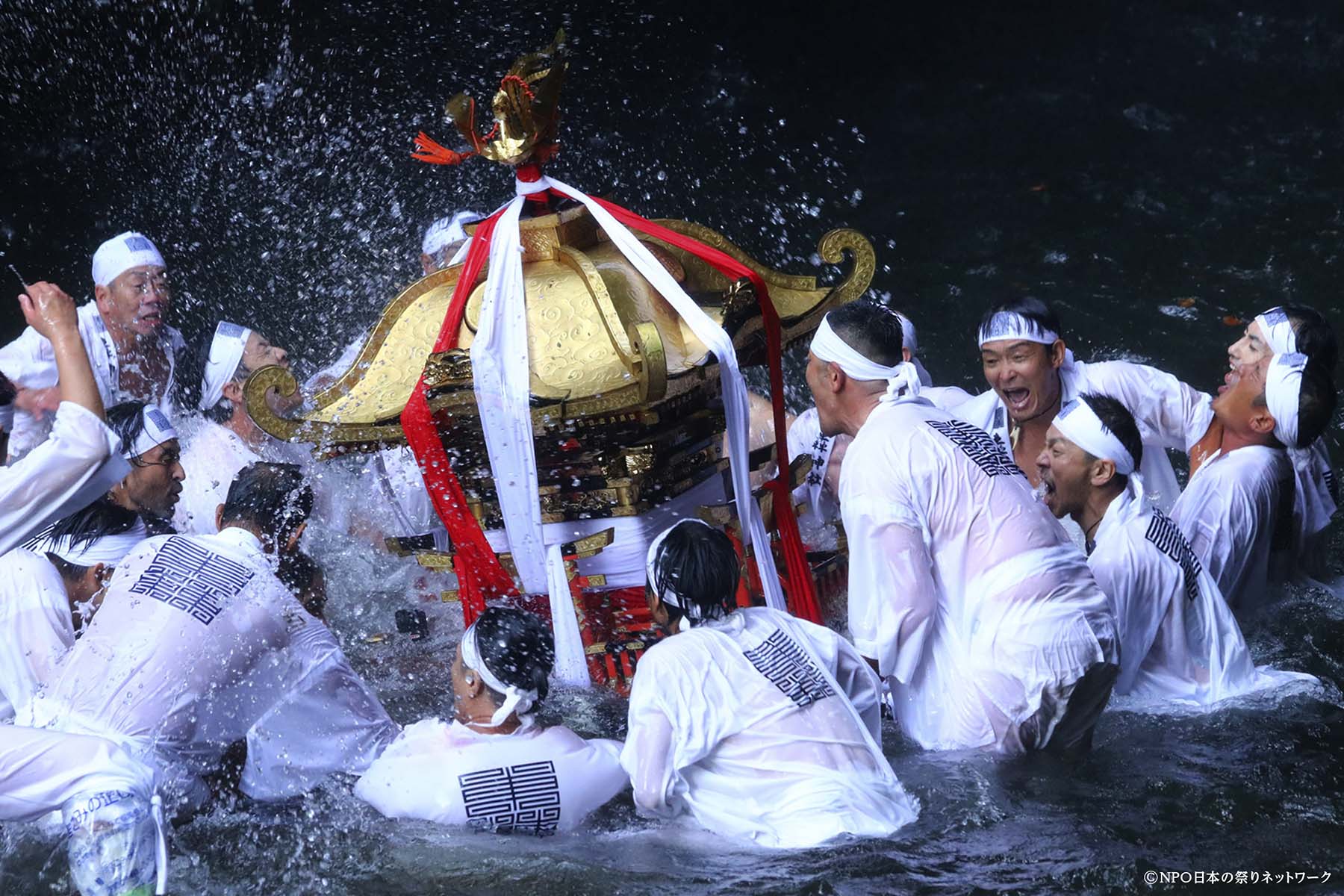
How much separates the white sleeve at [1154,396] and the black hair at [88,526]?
2753 millimetres

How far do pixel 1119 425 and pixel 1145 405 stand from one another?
0.80 metres

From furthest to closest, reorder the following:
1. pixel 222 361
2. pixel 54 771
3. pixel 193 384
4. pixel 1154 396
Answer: pixel 193 384
pixel 222 361
pixel 1154 396
pixel 54 771

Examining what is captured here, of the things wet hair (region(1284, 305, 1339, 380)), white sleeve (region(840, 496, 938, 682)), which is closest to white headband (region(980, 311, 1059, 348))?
wet hair (region(1284, 305, 1339, 380))

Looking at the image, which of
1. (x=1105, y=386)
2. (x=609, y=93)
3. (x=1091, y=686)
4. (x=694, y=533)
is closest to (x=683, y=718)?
(x=694, y=533)

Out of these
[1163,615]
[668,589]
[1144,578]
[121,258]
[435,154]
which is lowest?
[1163,615]

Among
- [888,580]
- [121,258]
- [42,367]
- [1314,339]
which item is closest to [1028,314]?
[1314,339]

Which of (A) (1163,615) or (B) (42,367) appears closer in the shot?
(A) (1163,615)

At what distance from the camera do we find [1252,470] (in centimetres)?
407

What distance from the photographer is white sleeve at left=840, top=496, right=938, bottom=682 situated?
3.29m

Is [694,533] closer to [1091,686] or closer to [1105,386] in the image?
[1091,686]

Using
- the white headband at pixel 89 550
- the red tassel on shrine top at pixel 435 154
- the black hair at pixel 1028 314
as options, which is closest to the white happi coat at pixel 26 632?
the white headband at pixel 89 550

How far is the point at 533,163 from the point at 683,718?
4.77ft

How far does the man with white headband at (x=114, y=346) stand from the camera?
15.2 feet

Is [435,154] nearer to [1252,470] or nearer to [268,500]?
[268,500]
